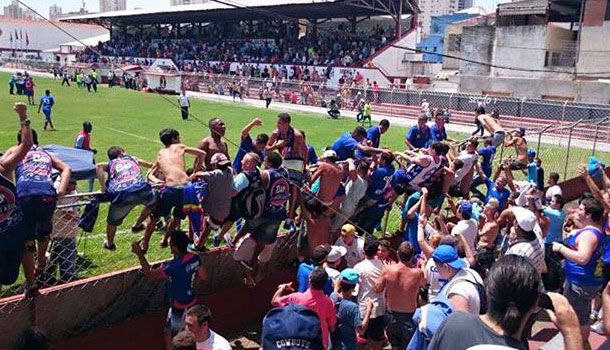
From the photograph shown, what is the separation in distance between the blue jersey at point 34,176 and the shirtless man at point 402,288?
3.15m

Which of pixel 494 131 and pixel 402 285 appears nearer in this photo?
pixel 402 285

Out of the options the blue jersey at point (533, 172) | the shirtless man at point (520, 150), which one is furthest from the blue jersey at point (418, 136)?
the blue jersey at point (533, 172)

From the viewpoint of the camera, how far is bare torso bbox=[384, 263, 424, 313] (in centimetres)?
518

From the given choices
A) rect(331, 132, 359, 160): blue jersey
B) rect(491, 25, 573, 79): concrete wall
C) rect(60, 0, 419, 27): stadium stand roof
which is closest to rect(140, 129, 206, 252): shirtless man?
rect(331, 132, 359, 160): blue jersey

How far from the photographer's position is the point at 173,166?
6469 millimetres

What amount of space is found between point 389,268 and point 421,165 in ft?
8.25

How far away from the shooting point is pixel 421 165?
7445 millimetres

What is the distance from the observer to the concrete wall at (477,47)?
39469 millimetres

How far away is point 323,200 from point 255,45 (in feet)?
164

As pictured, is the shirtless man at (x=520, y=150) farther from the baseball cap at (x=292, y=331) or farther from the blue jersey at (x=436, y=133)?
the baseball cap at (x=292, y=331)

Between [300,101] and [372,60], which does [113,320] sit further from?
[372,60]

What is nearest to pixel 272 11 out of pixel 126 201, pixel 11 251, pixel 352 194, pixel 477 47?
pixel 477 47

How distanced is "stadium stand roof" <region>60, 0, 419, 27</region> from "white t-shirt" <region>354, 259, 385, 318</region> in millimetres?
32871

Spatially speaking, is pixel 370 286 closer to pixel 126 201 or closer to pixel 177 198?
pixel 177 198
